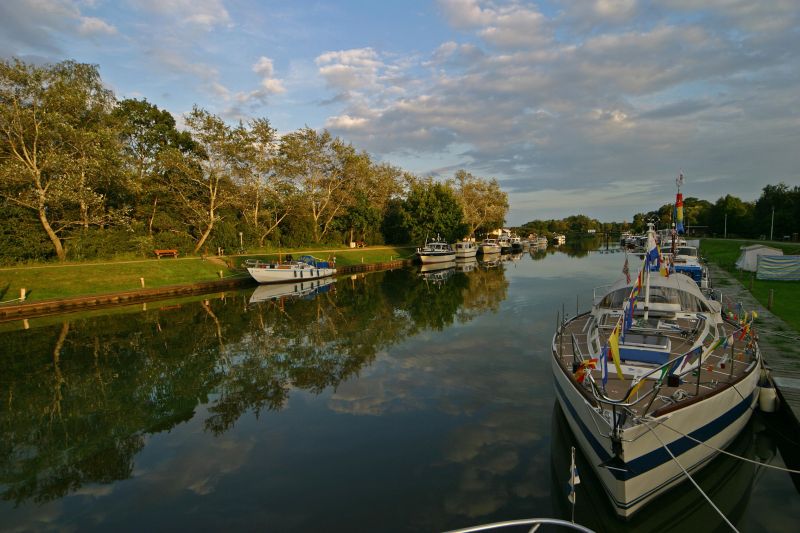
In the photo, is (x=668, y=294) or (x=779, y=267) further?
(x=779, y=267)

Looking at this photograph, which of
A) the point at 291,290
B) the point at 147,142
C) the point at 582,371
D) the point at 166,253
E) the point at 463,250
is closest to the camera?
the point at 582,371

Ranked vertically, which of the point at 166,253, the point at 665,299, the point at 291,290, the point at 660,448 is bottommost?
the point at 291,290

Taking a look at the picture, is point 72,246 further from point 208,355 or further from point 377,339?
point 377,339

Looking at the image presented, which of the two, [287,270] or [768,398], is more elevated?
[287,270]

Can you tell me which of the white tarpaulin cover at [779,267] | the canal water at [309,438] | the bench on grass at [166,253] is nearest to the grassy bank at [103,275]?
the bench on grass at [166,253]

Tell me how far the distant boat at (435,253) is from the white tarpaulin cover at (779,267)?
34581 millimetres

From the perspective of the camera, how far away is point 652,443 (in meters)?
6.80

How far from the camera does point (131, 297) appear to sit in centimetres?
2986

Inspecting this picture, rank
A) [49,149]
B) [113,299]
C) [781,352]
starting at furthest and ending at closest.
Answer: [49,149]
[113,299]
[781,352]

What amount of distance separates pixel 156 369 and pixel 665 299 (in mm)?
17296

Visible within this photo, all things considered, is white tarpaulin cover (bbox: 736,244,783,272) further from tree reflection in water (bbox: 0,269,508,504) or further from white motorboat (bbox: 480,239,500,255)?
white motorboat (bbox: 480,239,500,255)

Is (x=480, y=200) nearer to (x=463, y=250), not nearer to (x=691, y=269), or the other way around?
(x=463, y=250)

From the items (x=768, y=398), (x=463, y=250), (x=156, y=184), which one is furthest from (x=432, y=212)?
(x=768, y=398)

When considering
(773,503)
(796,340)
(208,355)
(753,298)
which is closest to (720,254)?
(753,298)
